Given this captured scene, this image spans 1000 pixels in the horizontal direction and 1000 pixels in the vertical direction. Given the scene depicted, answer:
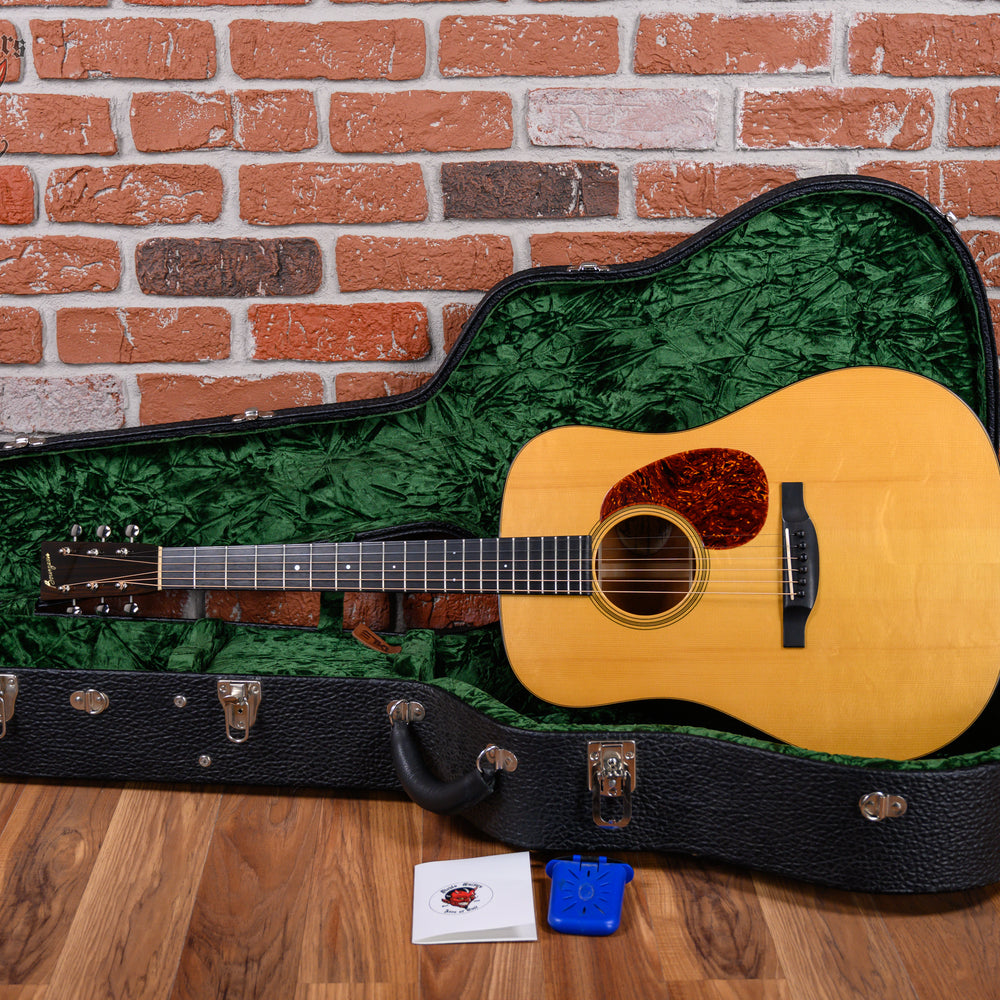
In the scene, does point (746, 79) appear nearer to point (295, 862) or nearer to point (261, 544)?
point (261, 544)

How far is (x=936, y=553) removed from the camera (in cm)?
105

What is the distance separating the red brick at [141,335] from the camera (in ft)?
4.40

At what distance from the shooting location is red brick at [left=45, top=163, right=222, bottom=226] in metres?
1.29

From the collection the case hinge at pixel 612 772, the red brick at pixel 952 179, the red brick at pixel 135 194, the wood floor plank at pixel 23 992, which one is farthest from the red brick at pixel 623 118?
the wood floor plank at pixel 23 992


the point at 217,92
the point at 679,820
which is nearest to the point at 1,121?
the point at 217,92

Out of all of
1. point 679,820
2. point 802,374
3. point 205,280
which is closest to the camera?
point 679,820

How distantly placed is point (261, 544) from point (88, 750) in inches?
13.4

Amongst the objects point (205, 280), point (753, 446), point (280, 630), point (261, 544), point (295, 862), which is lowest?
point (295, 862)

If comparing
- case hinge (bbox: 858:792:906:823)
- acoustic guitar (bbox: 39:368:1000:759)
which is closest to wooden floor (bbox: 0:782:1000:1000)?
case hinge (bbox: 858:792:906:823)

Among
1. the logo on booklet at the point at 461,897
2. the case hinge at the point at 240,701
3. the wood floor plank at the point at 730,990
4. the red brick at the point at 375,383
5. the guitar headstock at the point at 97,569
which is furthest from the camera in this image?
the red brick at the point at 375,383

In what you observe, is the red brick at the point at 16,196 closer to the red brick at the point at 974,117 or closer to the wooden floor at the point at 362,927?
the wooden floor at the point at 362,927

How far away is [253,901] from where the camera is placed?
917mm

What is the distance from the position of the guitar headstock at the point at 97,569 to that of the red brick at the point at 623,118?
2.66 ft

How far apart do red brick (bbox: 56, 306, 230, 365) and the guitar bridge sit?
34.6 inches
